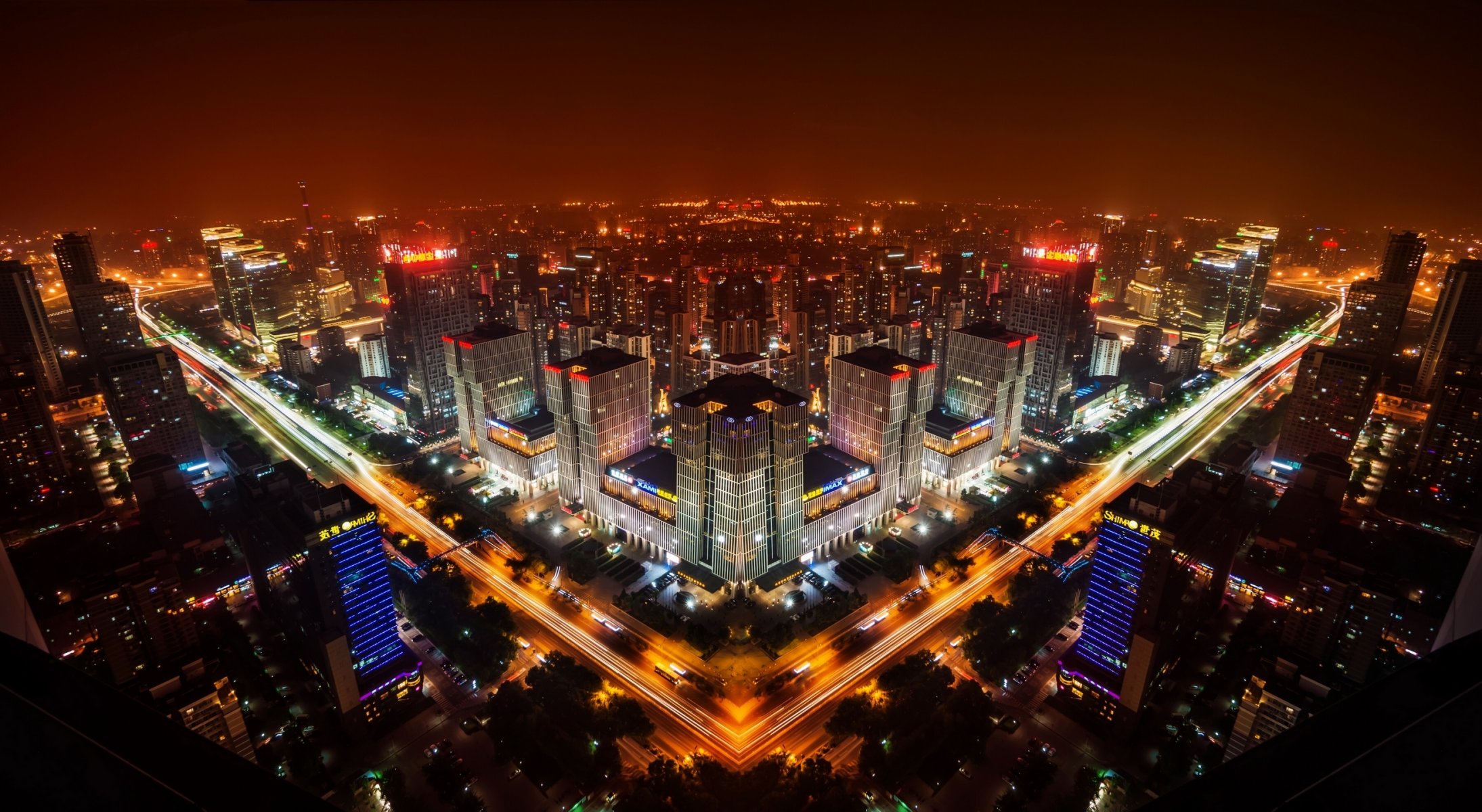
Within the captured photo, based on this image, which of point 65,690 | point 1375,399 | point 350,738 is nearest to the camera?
point 65,690

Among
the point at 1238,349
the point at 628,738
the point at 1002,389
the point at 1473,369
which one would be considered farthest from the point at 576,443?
the point at 1238,349

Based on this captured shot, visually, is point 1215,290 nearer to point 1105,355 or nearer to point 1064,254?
point 1105,355

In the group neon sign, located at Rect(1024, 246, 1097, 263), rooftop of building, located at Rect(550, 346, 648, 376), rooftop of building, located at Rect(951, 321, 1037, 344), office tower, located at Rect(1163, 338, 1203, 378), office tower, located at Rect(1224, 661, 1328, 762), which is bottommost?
office tower, located at Rect(1224, 661, 1328, 762)

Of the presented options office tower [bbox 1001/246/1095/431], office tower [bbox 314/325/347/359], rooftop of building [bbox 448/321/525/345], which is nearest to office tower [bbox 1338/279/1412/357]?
office tower [bbox 1001/246/1095/431]

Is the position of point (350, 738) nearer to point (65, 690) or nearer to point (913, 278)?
point (65, 690)

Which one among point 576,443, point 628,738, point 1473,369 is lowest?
point 628,738

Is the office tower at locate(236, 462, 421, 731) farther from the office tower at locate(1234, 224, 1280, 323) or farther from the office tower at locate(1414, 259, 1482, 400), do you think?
the office tower at locate(1234, 224, 1280, 323)

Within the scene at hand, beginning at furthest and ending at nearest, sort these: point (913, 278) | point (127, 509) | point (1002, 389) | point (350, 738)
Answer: point (913, 278) < point (1002, 389) < point (127, 509) < point (350, 738)

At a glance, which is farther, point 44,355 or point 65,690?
point 44,355
